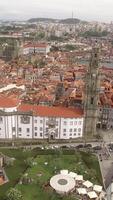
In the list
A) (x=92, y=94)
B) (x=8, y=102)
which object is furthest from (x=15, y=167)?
(x=92, y=94)

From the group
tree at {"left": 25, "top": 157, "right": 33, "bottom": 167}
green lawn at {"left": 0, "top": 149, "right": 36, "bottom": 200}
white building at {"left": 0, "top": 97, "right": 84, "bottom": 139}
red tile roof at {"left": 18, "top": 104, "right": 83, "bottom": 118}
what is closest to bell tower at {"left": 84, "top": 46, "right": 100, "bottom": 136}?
white building at {"left": 0, "top": 97, "right": 84, "bottom": 139}

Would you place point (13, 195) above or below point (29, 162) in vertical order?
above

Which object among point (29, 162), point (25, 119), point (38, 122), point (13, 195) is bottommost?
point (29, 162)

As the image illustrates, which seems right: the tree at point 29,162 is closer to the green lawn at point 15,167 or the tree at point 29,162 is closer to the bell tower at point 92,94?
the green lawn at point 15,167

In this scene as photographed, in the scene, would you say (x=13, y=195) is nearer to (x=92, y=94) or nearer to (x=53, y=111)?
(x=53, y=111)

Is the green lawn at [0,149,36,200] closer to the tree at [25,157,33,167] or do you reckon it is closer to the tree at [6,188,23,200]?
the tree at [25,157,33,167]

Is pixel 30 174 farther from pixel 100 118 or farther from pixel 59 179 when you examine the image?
pixel 100 118

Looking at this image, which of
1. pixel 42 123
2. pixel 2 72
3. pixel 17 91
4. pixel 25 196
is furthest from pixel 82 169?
pixel 2 72
